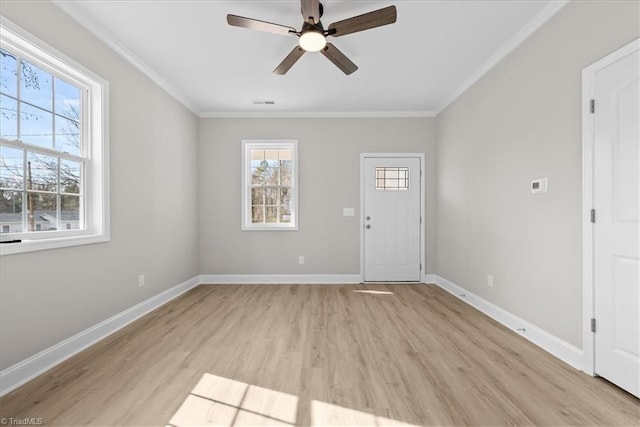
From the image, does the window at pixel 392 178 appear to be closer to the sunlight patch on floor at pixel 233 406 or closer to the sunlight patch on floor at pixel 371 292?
the sunlight patch on floor at pixel 371 292

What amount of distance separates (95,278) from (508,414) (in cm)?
325

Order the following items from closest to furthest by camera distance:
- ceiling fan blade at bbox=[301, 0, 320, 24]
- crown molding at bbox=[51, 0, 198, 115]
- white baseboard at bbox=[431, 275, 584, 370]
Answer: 1. ceiling fan blade at bbox=[301, 0, 320, 24]
2. white baseboard at bbox=[431, 275, 584, 370]
3. crown molding at bbox=[51, 0, 198, 115]

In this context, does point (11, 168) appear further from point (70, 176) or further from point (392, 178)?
point (392, 178)

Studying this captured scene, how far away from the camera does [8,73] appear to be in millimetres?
2051

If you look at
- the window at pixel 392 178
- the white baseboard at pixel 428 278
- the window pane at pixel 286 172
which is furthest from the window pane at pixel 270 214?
the white baseboard at pixel 428 278

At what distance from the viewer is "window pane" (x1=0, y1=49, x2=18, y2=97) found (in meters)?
2.01

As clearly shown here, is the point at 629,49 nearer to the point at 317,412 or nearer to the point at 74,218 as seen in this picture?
the point at 317,412

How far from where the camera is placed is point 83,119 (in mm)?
2672

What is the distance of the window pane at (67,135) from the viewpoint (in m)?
2.44

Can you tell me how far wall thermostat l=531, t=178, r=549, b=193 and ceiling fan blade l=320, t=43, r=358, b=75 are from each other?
195 cm

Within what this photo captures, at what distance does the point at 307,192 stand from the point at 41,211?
3283 millimetres

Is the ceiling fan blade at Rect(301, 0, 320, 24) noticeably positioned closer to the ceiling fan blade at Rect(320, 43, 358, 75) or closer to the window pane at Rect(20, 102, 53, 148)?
the ceiling fan blade at Rect(320, 43, 358, 75)

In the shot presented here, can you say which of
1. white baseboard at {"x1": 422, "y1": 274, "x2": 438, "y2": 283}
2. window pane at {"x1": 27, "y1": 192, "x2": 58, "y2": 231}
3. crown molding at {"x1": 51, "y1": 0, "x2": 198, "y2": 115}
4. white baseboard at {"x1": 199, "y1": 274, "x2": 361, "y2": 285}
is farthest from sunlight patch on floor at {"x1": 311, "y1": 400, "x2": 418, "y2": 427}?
white baseboard at {"x1": 422, "y1": 274, "x2": 438, "y2": 283}

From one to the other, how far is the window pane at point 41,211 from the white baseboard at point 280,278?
2.71 m
